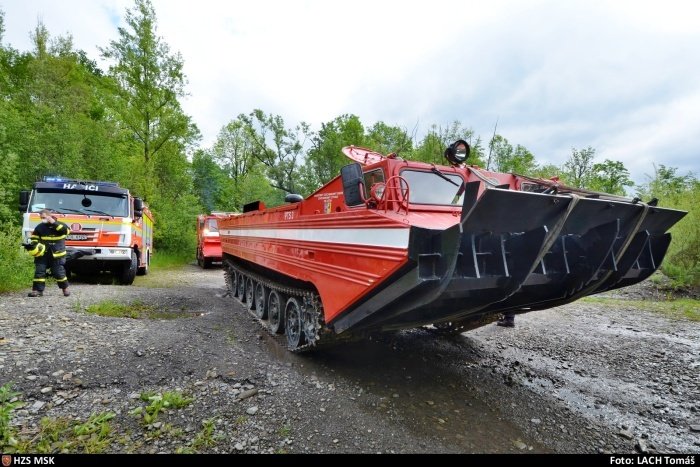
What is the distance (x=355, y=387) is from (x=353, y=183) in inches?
78.2

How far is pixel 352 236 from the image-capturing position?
10.7 ft

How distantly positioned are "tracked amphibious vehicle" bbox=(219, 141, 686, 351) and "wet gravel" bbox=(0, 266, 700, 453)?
635 millimetres

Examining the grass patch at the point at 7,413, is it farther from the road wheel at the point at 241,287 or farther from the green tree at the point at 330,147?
the green tree at the point at 330,147

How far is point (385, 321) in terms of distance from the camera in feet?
10.9

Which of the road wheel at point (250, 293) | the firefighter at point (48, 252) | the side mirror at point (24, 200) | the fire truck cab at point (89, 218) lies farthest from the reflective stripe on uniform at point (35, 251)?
the road wheel at point (250, 293)

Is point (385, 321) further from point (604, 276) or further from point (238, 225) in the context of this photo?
point (238, 225)

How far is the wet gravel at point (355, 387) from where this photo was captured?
281 cm

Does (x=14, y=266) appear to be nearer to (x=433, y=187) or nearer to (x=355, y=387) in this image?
(x=355, y=387)

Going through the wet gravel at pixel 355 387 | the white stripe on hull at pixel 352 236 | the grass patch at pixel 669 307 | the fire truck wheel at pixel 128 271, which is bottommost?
the grass patch at pixel 669 307

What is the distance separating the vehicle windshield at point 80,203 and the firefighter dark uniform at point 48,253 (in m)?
1.49

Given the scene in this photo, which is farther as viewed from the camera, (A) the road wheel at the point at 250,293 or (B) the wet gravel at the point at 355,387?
(A) the road wheel at the point at 250,293

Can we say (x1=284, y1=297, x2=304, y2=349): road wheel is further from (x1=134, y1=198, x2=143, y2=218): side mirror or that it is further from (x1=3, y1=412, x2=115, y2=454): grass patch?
(x1=134, y1=198, x2=143, y2=218): side mirror

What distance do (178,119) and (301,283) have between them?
14825mm

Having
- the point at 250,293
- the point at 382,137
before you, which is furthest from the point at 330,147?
the point at 250,293
